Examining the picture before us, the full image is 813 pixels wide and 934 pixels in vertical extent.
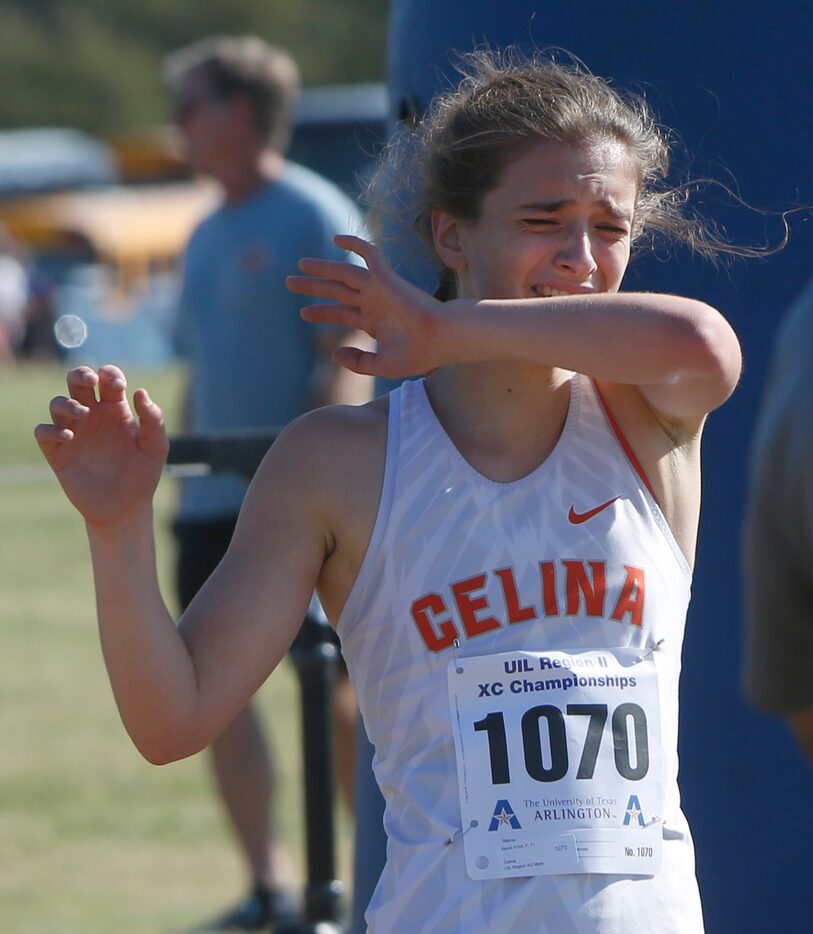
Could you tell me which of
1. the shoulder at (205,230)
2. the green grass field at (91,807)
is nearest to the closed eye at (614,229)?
the green grass field at (91,807)

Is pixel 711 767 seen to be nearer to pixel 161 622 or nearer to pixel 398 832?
pixel 398 832

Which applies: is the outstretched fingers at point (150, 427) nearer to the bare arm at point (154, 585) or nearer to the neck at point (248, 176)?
the bare arm at point (154, 585)

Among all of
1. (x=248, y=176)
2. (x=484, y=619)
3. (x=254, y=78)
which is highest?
(x=254, y=78)

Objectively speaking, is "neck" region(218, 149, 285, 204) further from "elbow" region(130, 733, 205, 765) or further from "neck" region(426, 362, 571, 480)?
"elbow" region(130, 733, 205, 765)

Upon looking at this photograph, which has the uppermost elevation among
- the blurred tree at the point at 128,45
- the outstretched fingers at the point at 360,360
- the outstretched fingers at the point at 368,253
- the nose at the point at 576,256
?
the blurred tree at the point at 128,45

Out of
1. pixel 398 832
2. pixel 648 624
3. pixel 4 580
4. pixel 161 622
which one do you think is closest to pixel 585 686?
pixel 648 624

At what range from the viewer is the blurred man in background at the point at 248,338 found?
15.0 feet

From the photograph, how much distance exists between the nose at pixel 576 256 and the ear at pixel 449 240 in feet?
0.50

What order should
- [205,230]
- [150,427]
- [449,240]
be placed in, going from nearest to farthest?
[150,427] < [449,240] < [205,230]

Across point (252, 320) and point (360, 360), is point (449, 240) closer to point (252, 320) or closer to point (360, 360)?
point (360, 360)

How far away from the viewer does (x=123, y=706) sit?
76.9 inches

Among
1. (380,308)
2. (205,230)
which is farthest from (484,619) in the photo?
(205,230)

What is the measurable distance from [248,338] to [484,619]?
9.59 feet

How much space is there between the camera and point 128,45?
6838 cm
